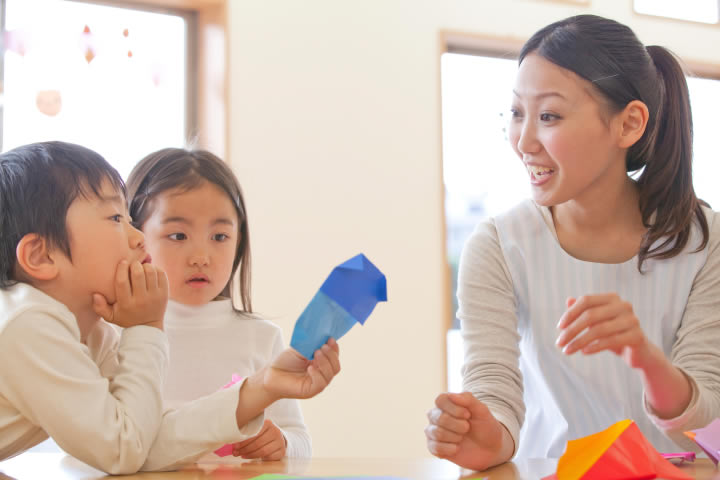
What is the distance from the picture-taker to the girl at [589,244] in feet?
4.11

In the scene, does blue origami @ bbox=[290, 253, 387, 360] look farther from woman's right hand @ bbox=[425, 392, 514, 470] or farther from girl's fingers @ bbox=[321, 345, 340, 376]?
woman's right hand @ bbox=[425, 392, 514, 470]

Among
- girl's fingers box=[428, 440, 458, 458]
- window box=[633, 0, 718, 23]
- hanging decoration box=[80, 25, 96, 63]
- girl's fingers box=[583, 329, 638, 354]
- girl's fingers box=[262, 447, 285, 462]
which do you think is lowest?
girl's fingers box=[262, 447, 285, 462]

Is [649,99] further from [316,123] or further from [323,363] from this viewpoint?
[316,123]

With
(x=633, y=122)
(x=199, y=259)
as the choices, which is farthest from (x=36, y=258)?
(x=633, y=122)

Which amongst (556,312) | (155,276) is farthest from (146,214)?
(556,312)

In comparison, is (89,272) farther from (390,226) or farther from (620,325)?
(390,226)

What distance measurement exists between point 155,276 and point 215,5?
2.33 meters

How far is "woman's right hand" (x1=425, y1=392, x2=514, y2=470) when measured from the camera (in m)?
0.98

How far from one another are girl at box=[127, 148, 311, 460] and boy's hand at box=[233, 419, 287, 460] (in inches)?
8.1

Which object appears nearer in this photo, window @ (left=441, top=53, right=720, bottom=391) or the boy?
the boy

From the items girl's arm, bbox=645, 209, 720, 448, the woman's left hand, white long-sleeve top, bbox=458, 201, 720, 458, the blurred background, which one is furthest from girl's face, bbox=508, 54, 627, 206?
the blurred background

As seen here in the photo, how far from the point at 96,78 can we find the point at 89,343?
2213 mm

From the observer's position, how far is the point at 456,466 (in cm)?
99

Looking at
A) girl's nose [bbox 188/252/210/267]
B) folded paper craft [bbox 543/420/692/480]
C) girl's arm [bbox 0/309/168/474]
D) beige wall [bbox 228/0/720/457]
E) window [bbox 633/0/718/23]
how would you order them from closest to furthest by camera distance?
folded paper craft [bbox 543/420/692/480] → girl's arm [bbox 0/309/168/474] → girl's nose [bbox 188/252/210/267] → beige wall [bbox 228/0/720/457] → window [bbox 633/0/718/23]
